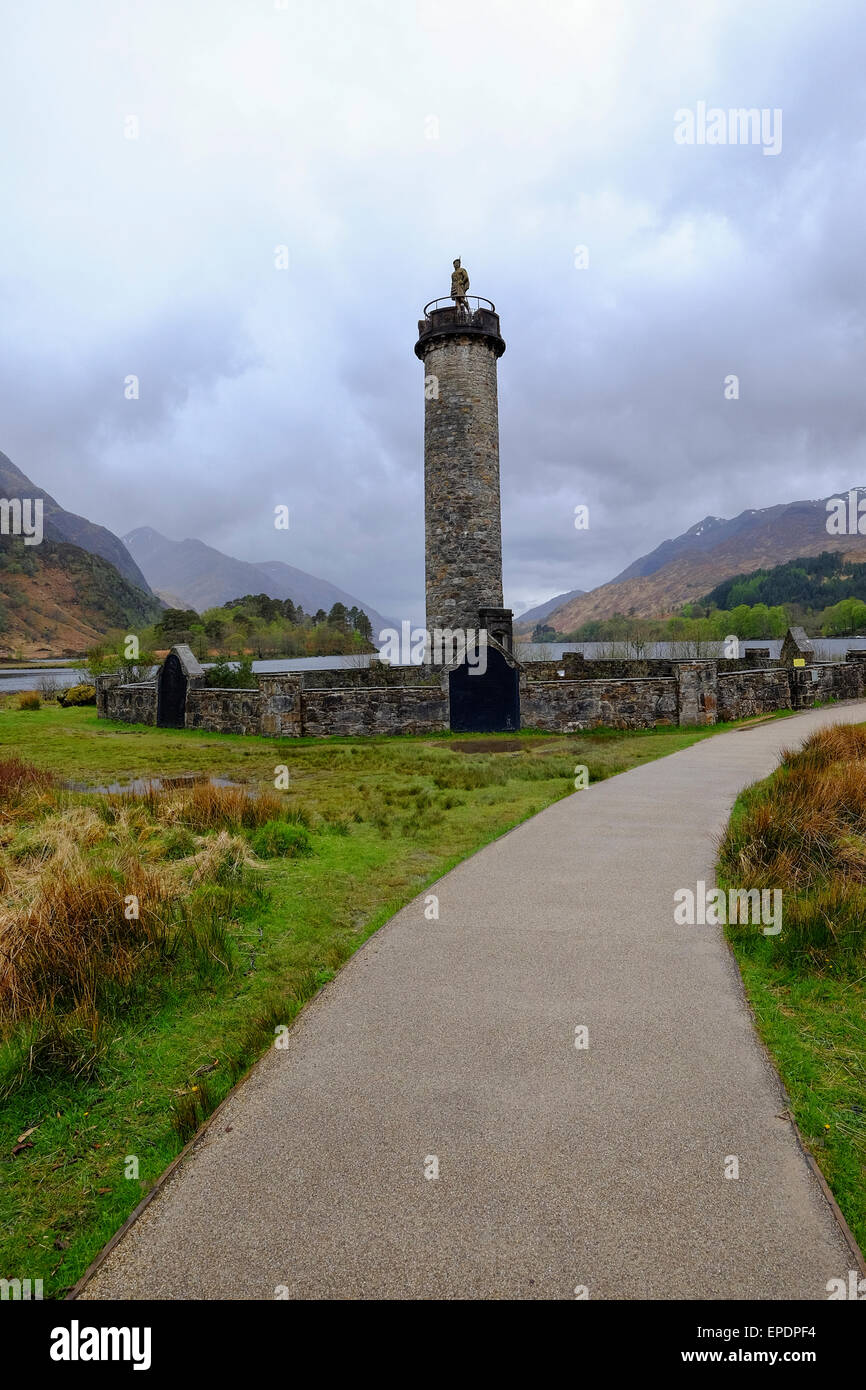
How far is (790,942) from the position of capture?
5.52 meters

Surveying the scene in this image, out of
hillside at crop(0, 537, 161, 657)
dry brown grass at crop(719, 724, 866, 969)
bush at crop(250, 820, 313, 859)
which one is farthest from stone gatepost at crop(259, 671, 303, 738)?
hillside at crop(0, 537, 161, 657)

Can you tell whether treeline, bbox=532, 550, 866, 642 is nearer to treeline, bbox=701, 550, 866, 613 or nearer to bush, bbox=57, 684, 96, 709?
treeline, bbox=701, 550, 866, 613

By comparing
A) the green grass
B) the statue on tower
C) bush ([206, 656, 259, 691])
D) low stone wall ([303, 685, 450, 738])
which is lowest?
the green grass

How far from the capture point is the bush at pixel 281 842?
8570mm

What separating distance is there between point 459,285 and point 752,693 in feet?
62.4

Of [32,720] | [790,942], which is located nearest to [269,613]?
[32,720]

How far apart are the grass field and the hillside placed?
127724mm

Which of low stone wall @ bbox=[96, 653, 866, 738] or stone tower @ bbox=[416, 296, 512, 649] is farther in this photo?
stone tower @ bbox=[416, 296, 512, 649]

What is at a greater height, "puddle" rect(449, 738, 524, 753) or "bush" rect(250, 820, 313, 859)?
"puddle" rect(449, 738, 524, 753)

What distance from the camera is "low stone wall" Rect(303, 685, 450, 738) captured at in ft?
68.9

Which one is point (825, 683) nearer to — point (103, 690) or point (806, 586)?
point (103, 690)

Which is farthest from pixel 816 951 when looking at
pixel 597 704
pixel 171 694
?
pixel 171 694

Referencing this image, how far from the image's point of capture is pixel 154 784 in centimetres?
1323
